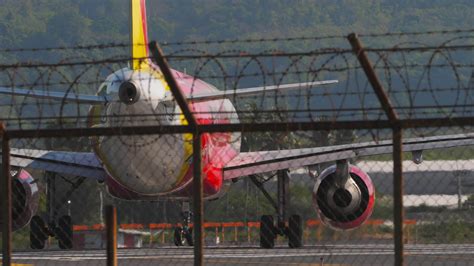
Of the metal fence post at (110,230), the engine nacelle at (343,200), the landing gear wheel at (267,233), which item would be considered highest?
the engine nacelle at (343,200)

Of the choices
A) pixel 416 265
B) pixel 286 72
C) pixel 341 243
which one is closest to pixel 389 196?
pixel 341 243

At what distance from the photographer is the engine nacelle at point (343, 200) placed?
36969 millimetres

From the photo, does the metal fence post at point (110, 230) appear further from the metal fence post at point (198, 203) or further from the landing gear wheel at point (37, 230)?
the landing gear wheel at point (37, 230)

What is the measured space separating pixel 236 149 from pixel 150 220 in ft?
74.6

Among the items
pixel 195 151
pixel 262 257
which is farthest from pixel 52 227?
pixel 195 151

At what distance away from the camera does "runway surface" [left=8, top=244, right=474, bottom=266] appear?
31016 mm

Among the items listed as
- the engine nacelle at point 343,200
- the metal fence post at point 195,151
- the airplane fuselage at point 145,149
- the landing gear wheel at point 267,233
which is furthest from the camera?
the landing gear wheel at point 267,233

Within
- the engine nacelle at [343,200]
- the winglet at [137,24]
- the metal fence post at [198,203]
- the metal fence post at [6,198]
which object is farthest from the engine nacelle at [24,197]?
the metal fence post at [198,203]

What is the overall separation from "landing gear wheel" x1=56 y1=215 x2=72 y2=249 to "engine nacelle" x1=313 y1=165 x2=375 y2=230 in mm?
6738

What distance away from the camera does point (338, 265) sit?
2973cm

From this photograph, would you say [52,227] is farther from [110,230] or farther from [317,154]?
[110,230]

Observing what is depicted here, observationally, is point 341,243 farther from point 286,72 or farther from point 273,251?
point 286,72

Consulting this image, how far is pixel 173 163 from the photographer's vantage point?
36.2 m

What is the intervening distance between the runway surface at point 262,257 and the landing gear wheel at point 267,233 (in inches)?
16.9
